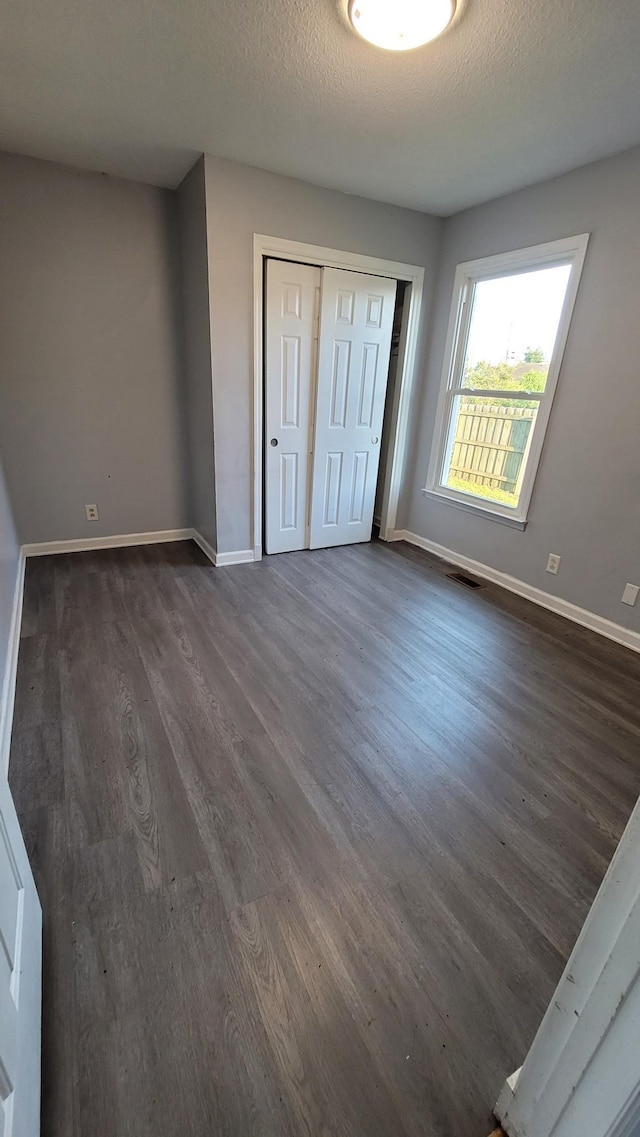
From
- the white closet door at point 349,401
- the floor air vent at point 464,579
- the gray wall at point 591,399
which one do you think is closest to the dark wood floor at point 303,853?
the gray wall at point 591,399

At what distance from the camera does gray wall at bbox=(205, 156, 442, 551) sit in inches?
110

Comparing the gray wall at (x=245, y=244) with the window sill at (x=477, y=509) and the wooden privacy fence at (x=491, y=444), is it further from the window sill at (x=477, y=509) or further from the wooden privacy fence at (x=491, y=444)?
the window sill at (x=477, y=509)

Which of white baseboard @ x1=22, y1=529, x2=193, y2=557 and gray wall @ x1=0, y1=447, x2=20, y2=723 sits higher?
gray wall @ x1=0, y1=447, x2=20, y2=723

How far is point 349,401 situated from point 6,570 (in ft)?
8.50

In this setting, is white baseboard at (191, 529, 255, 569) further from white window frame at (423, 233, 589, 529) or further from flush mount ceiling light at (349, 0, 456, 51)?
flush mount ceiling light at (349, 0, 456, 51)

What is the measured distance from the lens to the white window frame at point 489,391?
2732 millimetres

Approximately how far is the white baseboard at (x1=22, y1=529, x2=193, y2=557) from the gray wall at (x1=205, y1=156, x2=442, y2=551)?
74cm

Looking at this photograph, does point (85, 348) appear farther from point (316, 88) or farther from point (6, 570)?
point (316, 88)

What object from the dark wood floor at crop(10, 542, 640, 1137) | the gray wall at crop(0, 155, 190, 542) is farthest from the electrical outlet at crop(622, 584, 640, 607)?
the gray wall at crop(0, 155, 190, 542)

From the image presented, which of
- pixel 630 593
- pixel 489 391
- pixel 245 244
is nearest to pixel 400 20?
pixel 245 244

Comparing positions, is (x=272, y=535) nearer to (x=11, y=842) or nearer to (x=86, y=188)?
(x=86, y=188)

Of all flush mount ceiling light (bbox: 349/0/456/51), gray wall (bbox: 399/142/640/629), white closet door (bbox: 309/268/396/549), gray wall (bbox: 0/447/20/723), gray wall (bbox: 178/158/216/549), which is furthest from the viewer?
white closet door (bbox: 309/268/396/549)

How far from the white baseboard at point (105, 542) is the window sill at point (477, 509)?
213cm

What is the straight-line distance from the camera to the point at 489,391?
3.36 metres
